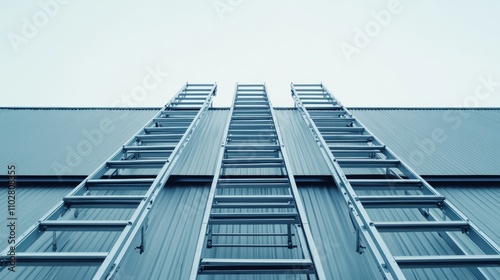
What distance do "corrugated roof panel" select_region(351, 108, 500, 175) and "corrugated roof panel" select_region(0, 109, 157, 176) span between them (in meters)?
7.80

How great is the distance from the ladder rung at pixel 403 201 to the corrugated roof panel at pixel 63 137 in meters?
6.03

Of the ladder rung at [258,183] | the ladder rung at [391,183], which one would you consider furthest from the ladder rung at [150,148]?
the ladder rung at [391,183]

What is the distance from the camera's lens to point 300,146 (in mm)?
7746

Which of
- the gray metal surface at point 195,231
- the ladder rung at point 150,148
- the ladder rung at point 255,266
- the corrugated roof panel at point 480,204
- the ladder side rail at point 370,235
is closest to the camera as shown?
the ladder rung at point 255,266

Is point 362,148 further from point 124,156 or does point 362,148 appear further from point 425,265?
point 124,156

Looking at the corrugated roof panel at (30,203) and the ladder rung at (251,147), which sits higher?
the ladder rung at (251,147)

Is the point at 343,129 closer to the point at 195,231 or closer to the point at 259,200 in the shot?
the point at 259,200

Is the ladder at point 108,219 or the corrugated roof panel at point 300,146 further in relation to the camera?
the corrugated roof panel at point 300,146

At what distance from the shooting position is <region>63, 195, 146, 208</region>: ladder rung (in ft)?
12.8

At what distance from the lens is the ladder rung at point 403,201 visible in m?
3.95

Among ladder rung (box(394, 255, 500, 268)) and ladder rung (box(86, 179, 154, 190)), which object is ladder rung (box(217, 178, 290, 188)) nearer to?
ladder rung (box(86, 179, 154, 190))

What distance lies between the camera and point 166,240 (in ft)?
15.3

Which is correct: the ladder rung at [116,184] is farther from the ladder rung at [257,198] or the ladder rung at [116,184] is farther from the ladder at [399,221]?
the ladder at [399,221]

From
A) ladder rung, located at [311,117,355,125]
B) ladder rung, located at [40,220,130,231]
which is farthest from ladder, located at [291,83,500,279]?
ladder rung, located at [40,220,130,231]
